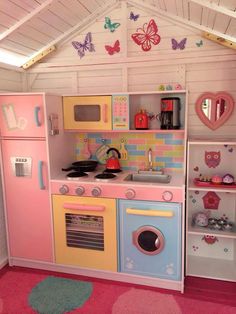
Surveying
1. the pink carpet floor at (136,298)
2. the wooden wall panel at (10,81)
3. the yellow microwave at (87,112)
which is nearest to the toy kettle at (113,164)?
the yellow microwave at (87,112)

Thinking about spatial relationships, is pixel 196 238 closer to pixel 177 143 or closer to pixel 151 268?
pixel 151 268

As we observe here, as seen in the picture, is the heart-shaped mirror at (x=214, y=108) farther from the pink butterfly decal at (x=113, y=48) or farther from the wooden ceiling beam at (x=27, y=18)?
the wooden ceiling beam at (x=27, y=18)

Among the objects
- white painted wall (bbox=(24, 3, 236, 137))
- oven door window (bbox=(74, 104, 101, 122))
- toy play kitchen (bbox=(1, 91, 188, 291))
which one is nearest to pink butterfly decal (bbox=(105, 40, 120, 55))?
white painted wall (bbox=(24, 3, 236, 137))

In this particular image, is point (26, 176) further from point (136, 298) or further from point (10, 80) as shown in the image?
point (136, 298)

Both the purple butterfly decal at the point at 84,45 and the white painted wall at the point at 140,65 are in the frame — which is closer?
the white painted wall at the point at 140,65

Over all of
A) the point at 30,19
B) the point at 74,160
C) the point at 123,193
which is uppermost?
the point at 30,19

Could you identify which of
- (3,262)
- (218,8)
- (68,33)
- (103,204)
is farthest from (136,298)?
(68,33)

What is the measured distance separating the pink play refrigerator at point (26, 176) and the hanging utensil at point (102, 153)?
2.17 feet

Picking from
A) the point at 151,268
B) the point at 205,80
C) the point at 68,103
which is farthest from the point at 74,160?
the point at 205,80

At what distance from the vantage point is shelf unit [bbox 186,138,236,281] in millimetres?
2602

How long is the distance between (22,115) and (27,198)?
80 centimetres

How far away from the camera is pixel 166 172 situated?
2.80m

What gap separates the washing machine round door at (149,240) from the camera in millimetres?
A: 2332

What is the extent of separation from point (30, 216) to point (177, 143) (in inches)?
64.4
